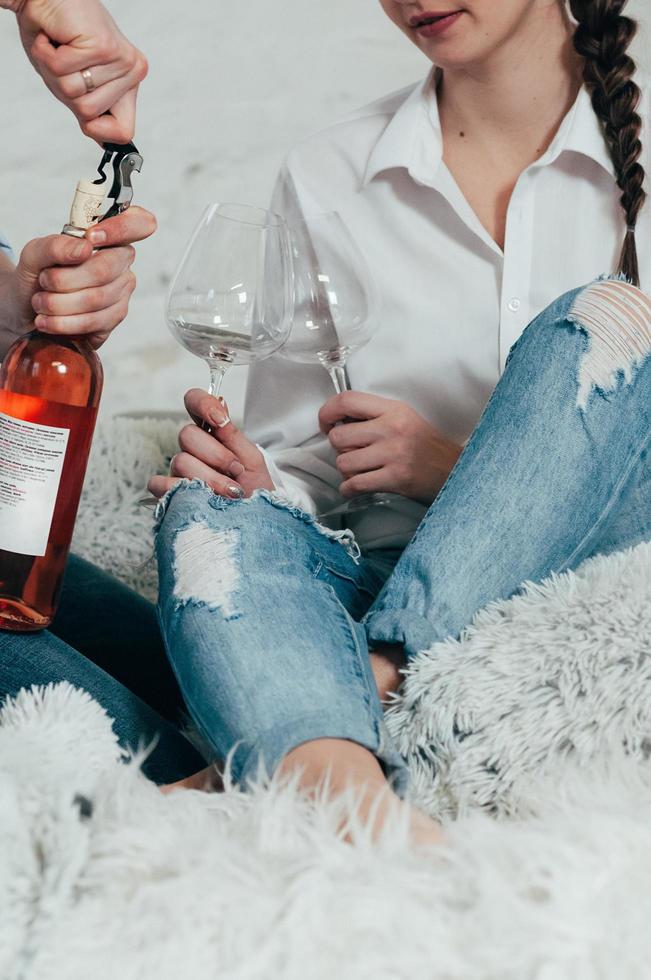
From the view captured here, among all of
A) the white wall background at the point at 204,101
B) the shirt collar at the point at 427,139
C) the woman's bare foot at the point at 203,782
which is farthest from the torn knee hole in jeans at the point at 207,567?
the white wall background at the point at 204,101

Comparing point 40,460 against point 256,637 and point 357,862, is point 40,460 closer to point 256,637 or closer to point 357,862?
point 256,637

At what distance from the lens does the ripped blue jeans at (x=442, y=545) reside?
2.50ft

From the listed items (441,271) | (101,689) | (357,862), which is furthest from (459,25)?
(357,862)

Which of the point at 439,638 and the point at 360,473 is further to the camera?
the point at 360,473

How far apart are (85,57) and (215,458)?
0.37m

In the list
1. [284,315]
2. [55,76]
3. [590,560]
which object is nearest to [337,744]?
[590,560]

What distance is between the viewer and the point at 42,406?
0.85 metres

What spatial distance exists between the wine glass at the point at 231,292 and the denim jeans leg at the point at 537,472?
0.23 meters

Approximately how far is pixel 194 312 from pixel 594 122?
1.83ft

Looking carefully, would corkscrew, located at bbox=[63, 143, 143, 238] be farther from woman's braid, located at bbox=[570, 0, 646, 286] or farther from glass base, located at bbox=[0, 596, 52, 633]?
woman's braid, located at bbox=[570, 0, 646, 286]

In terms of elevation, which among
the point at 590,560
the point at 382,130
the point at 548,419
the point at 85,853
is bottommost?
the point at 85,853

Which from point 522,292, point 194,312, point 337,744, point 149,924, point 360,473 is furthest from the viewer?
point 522,292

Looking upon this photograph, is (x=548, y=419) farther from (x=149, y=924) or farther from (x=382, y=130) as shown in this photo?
(x=382, y=130)

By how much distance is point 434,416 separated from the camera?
50.3 inches
